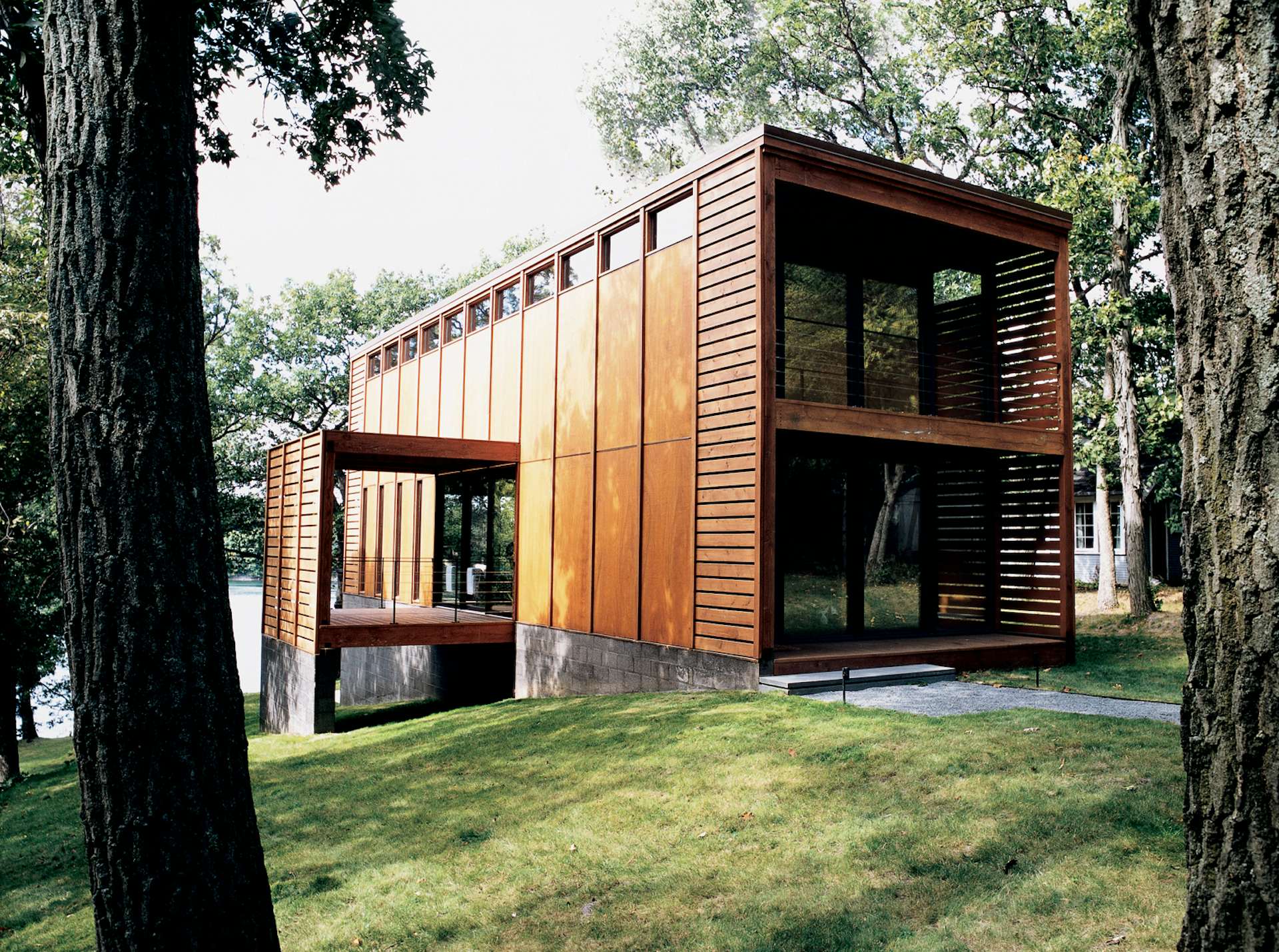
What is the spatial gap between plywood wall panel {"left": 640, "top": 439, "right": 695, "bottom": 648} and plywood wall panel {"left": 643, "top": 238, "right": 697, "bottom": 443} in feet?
0.98

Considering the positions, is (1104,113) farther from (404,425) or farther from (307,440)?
(307,440)

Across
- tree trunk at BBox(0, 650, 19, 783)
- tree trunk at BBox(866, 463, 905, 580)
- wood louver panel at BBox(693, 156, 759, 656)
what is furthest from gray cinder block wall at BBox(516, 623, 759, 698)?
tree trunk at BBox(0, 650, 19, 783)

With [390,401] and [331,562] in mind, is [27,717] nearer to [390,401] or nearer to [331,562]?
[390,401]

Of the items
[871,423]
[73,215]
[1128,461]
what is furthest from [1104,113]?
[73,215]

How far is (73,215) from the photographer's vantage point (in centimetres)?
326

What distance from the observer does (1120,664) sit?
1249cm

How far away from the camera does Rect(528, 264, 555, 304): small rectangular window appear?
1537 centimetres

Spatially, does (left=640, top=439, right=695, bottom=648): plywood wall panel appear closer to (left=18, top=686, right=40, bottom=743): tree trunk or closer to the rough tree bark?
the rough tree bark

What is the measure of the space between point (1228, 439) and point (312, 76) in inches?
410

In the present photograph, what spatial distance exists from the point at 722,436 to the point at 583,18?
1015 inches

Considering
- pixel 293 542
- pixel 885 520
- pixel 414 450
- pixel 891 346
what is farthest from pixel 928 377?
pixel 293 542

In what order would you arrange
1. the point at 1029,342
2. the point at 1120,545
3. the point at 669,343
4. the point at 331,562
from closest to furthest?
the point at 669,343 < the point at 1029,342 < the point at 331,562 < the point at 1120,545

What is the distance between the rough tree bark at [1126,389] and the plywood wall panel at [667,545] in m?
10.6

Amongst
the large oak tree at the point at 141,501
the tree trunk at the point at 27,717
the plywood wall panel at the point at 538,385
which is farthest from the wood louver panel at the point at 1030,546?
the tree trunk at the point at 27,717
